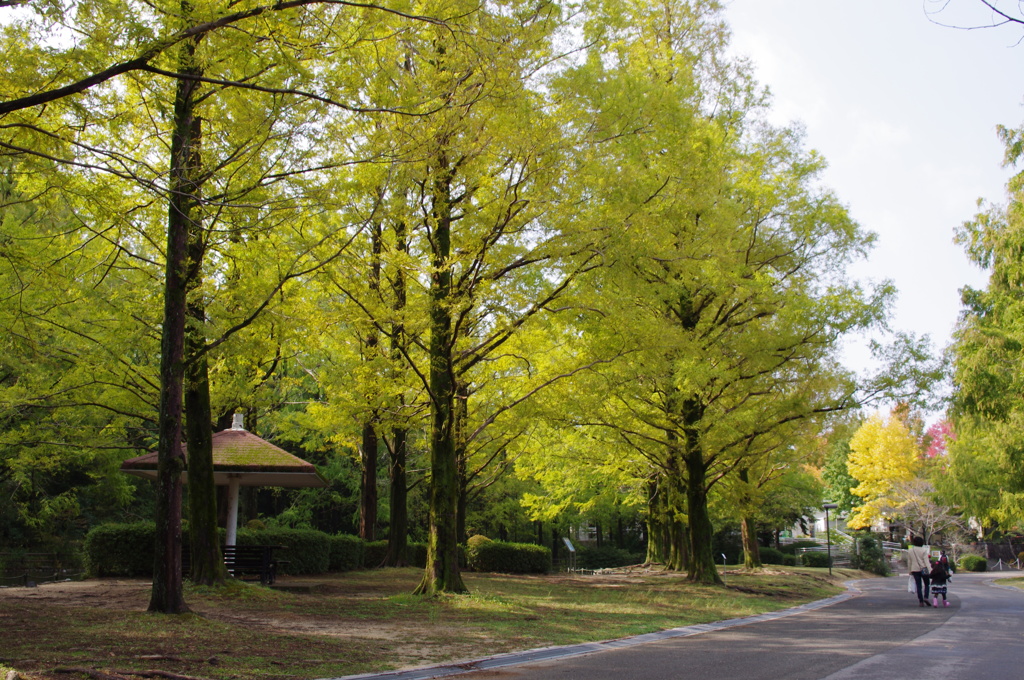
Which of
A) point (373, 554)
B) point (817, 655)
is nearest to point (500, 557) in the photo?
point (373, 554)

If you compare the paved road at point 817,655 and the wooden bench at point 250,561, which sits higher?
the wooden bench at point 250,561

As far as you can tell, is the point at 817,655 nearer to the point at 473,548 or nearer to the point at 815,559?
the point at 473,548

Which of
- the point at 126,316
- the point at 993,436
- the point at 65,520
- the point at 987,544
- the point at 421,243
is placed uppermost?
the point at 421,243

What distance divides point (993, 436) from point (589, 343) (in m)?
16.5

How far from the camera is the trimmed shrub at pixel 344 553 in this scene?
20.6 m

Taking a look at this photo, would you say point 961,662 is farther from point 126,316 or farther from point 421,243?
point 126,316

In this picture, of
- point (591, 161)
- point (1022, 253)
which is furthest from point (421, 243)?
point (1022, 253)

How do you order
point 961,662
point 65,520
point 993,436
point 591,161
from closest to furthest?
point 961,662
point 591,161
point 993,436
point 65,520

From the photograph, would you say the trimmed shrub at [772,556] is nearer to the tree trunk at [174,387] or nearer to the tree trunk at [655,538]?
the tree trunk at [655,538]

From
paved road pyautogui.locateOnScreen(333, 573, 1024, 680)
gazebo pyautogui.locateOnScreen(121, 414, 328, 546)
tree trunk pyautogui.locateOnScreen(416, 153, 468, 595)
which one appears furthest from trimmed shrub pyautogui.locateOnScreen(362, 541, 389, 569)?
paved road pyautogui.locateOnScreen(333, 573, 1024, 680)

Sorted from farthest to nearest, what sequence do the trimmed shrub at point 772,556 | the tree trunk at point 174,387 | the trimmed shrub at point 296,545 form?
1. the trimmed shrub at point 772,556
2. the trimmed shrub at point 296,545
3. the tree trunk at point 174,387

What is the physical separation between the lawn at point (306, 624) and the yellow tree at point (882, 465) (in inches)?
1383

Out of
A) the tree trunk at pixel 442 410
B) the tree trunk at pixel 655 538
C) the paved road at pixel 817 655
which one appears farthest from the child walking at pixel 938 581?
the tree trunk at pixel 655 538

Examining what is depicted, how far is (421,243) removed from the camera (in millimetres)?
14211
